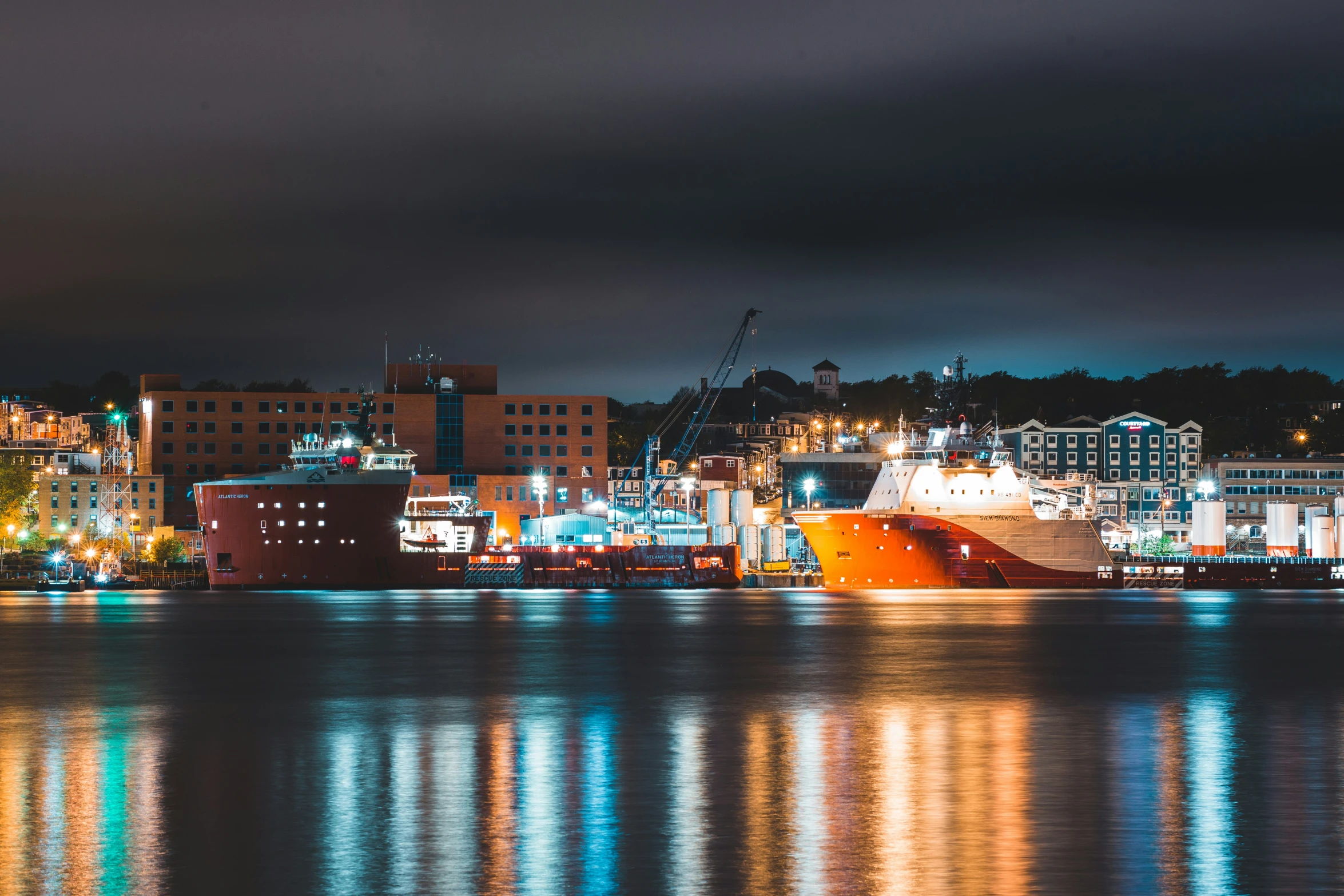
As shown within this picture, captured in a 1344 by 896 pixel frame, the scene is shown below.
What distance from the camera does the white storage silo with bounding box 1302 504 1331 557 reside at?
114375mm

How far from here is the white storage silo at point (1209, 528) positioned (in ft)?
352

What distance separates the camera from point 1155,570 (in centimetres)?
9450

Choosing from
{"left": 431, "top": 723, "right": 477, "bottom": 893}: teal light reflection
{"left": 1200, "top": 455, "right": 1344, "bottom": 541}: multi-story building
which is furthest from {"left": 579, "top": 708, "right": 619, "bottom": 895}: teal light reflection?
{"left": 1200, "top": 455, "right": 1344, "bottom": 541}: multi-story building

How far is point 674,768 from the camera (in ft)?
72.7

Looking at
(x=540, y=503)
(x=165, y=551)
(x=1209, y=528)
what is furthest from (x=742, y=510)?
Result: (x=165, y=551)

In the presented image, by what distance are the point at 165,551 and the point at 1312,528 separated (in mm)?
90380

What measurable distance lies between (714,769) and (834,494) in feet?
399

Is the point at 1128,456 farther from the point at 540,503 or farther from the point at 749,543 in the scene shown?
the point at 540,503

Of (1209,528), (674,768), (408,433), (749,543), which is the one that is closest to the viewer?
(674,768)

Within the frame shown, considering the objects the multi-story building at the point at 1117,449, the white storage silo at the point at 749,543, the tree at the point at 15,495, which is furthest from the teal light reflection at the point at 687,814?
the multi-story building at the point at 1117,449

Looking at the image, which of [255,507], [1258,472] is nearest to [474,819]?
[255,507]

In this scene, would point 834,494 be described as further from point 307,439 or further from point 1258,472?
point 307,439

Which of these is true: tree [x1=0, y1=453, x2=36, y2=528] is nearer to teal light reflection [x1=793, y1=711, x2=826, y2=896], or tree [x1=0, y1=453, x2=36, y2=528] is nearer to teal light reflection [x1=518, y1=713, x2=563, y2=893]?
teal light reflection [x1=518, y1=713, x2=563, y2=893]

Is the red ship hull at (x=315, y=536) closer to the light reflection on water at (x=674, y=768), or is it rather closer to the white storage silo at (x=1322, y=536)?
the light reflection on water at (x=674, y=768)
